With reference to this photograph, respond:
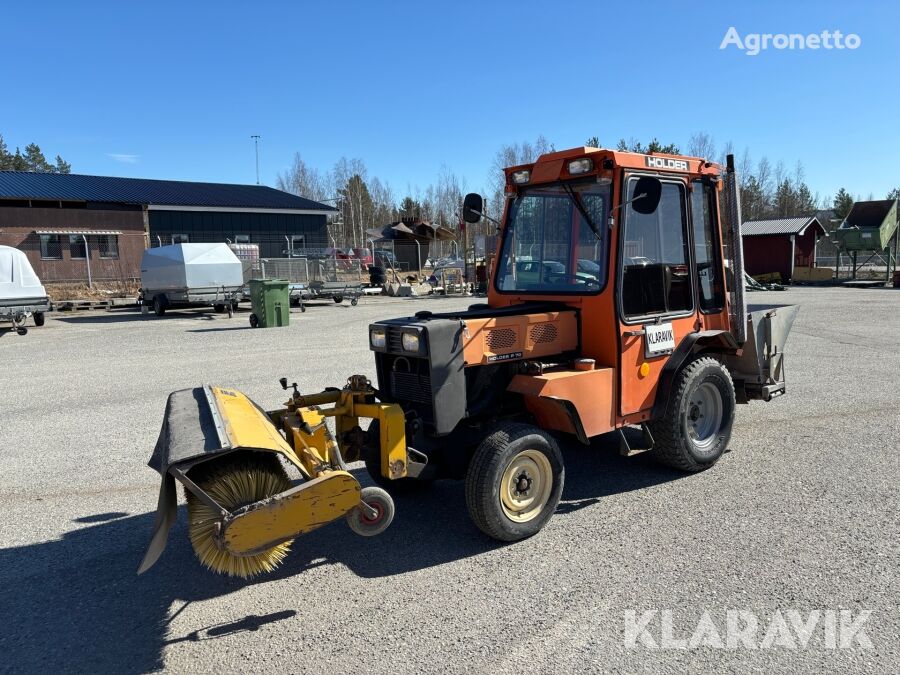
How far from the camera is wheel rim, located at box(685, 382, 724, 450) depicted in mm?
5469

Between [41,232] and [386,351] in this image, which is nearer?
[386,351]

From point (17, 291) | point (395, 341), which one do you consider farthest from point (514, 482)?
point (17, 291)

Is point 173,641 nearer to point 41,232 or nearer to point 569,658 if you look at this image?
point 569,658

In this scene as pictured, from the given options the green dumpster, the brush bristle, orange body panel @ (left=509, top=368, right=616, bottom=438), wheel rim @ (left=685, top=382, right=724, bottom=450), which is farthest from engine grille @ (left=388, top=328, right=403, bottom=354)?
the green dumpster

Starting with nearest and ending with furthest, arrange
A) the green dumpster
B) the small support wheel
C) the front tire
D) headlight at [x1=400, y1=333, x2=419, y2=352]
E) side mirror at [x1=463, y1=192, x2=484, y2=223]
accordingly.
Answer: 1. the small support wheel
2. the front tire
3. headlight at [x1=400, y1=333, x2=419, y2=352]
4. side mirror at [x1=463, y1=192, x2=484, y2=223]
5. the green dumpster

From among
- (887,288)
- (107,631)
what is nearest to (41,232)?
(107,631)

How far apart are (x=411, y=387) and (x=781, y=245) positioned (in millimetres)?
33372

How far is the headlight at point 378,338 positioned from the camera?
14.6 feet

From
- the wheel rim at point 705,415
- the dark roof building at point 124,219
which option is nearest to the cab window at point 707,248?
the wheel rim at point 705,415

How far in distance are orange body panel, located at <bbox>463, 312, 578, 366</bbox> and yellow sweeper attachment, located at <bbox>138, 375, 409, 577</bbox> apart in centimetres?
115

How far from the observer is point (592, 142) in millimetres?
41719

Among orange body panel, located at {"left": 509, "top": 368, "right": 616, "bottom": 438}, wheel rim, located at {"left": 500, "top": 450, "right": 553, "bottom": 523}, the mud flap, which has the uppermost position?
orange body panel, located at {"left": 509, "top": 368, "right": 616, "bottom": 438}

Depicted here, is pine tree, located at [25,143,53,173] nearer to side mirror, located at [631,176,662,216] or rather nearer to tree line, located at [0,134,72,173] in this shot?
tree line, located at [0,134,72,173]

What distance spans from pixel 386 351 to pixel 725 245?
3.23m
